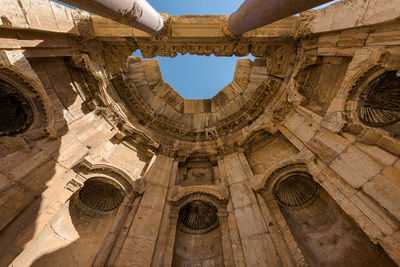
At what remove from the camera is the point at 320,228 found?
5602mm

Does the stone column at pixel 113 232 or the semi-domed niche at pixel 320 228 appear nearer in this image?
the semi-domed niche at pixel 320 228

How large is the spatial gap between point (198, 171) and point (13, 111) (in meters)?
7.87

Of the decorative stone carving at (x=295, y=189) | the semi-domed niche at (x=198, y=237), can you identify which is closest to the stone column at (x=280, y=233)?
the decorative stone carving at (x=295, y=189)

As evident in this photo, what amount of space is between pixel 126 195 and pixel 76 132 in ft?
10.3

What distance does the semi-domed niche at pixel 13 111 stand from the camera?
4996 millimetres

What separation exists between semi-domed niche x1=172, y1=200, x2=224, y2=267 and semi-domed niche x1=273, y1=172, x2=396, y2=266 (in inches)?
115

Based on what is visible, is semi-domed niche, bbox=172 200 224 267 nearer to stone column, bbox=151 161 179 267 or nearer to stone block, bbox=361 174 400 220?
stone column, bbox=151 161 179 267

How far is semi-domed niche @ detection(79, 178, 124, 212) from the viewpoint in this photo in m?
6.39

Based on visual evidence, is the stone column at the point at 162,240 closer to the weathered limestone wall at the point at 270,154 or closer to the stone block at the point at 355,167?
the weathered limestone wall at the point at 270,154

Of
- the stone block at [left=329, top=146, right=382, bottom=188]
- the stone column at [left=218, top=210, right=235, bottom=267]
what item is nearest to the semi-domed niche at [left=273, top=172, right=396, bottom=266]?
the stone block at [left=329, top=146, right=382, bottom=188]

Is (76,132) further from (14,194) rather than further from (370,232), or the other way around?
(370,232)

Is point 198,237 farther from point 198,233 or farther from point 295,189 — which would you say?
point 295,189

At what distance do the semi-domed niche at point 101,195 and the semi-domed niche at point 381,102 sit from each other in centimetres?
937

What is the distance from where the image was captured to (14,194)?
412 cm
